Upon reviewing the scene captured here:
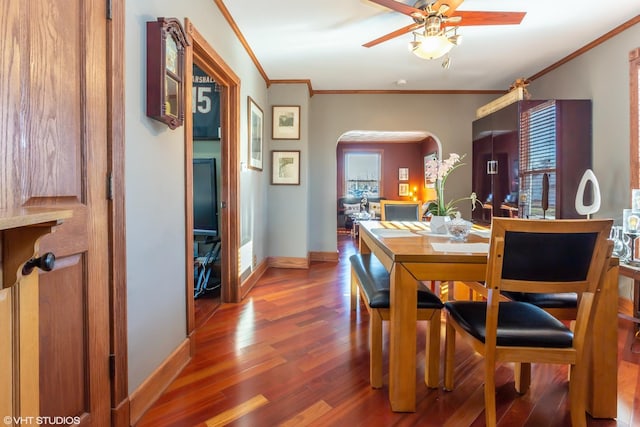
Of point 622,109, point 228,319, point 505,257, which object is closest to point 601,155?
point 622,109

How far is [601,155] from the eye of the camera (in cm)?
302

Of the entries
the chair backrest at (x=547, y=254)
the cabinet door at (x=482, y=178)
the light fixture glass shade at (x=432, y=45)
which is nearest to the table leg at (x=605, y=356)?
the chair backrest at (x=547, y=254)

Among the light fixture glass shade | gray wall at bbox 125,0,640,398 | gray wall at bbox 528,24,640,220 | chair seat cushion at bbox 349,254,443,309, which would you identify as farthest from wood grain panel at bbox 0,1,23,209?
gray wall at bbox 528,24,640,220

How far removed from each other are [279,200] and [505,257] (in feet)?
11.0

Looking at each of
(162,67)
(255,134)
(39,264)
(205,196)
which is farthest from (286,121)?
(39,264)

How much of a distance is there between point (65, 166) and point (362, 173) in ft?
29.3

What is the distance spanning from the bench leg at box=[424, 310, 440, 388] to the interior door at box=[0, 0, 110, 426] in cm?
146

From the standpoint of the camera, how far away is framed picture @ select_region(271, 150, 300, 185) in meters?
4.28

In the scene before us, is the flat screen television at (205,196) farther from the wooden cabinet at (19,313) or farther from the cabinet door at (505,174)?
the cabinet door at (505,174)

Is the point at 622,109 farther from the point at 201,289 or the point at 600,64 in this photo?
the point at 201,289

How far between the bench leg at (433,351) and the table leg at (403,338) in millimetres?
205

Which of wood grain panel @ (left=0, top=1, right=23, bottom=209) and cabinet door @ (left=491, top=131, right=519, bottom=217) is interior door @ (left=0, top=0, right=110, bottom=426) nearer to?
wood grain panel @ (left=0, top=1, right=23, bottom=209)

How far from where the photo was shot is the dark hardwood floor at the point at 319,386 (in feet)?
4.72

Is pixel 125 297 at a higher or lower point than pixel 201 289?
higher
